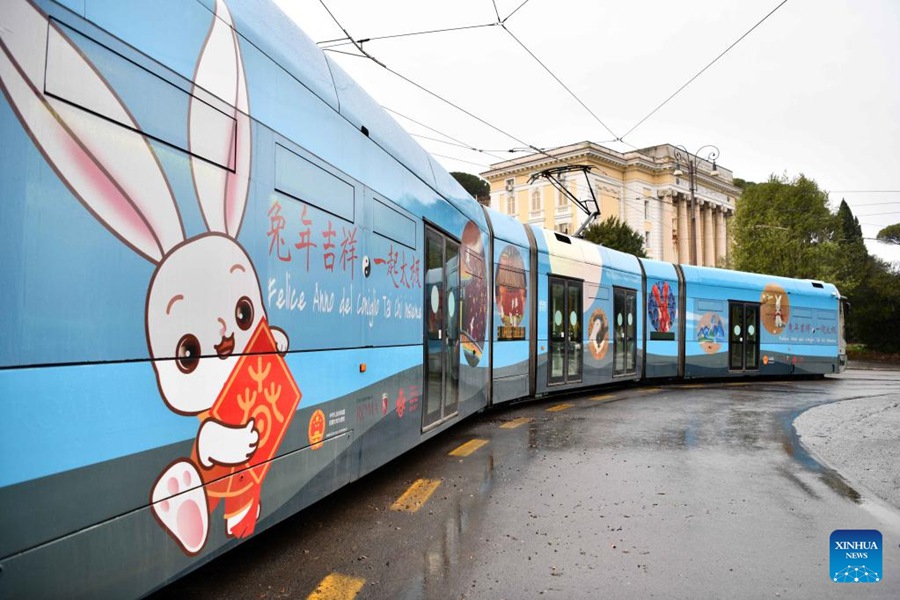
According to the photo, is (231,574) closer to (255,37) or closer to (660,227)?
(255,37)

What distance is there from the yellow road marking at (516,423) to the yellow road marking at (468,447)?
50.7 inches

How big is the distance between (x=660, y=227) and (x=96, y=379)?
7555cm

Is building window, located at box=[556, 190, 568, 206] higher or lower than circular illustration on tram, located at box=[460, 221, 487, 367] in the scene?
higher

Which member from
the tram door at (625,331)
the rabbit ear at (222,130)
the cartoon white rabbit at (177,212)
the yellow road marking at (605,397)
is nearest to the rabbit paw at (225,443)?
the cartoon white rabbit at (177,212)

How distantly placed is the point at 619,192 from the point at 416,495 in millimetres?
68822

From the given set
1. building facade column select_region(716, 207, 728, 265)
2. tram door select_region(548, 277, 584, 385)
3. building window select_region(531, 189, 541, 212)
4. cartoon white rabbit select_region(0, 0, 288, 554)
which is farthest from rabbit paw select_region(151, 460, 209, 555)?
building facade column select_region(716, 207, 728, 265)

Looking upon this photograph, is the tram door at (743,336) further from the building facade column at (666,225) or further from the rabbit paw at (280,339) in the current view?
the building facade column at (666,225)

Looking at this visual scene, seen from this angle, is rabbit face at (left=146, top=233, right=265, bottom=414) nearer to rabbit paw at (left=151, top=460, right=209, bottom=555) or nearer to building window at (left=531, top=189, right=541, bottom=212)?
rabbit paw at (left=151, top=460, right=209, bottom=555)

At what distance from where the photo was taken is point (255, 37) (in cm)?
362

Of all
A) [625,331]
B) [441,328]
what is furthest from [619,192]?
[441,328]

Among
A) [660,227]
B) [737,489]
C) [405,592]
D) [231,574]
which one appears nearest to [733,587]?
[405,592]

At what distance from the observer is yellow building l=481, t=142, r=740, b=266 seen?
67.5 meters

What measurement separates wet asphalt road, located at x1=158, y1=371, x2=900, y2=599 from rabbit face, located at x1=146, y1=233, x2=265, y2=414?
1.38 metres

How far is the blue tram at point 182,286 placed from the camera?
2.24 m
